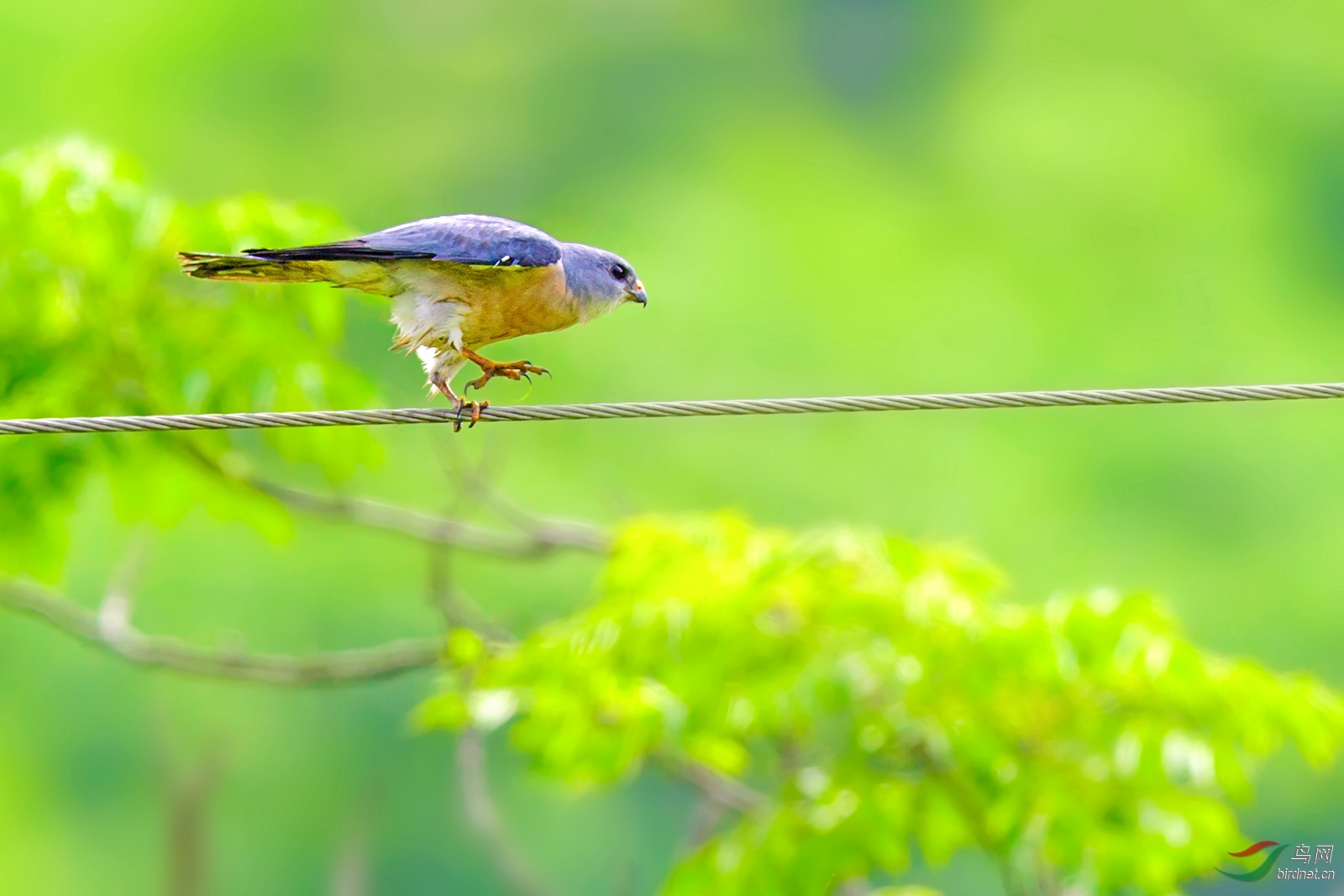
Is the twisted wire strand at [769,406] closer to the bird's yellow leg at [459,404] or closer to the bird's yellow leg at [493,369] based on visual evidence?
the bird's yellow leg at [459,404]

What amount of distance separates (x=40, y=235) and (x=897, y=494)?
7.15 meters

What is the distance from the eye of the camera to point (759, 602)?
13.8 feet

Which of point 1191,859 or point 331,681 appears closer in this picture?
point 1191,859

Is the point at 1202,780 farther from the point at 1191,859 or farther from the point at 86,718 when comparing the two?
the point at 86,718

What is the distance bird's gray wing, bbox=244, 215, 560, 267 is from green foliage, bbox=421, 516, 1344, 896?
113cm

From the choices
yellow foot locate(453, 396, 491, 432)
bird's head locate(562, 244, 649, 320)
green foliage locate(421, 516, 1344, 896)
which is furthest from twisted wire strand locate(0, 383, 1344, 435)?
green foliage locate(421, 516, 1344, 896)

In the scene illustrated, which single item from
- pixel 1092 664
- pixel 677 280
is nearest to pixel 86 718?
pixel 677 280

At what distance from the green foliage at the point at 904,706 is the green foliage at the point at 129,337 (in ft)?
3.32

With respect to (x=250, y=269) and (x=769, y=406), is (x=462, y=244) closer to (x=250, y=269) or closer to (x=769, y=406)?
(x=250, y=269)

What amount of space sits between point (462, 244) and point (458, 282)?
4.4 inches

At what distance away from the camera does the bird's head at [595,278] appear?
4047 mm

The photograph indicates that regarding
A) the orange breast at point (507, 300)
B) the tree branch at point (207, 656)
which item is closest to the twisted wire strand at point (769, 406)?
the orange breast at point (507, 300)

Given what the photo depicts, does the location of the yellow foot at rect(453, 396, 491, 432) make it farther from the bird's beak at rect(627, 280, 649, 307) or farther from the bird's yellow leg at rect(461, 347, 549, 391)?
the bird's beak at rect(627, 280, 649, 307)

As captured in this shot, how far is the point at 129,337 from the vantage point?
4.26 meters
